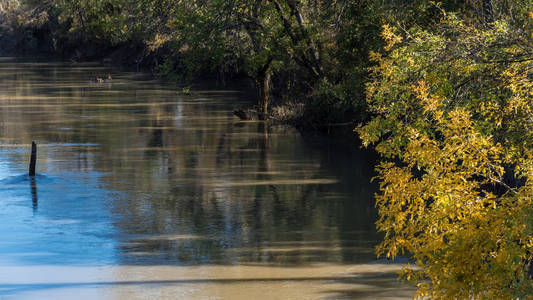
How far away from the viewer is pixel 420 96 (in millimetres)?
9977

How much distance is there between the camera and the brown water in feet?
50.3

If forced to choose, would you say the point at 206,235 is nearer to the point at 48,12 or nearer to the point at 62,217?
the point at 62,217

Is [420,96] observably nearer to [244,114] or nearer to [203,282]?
[203,282]

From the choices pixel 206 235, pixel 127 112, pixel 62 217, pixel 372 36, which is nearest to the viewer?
pixel 206 235

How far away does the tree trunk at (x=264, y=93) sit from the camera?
35.3m

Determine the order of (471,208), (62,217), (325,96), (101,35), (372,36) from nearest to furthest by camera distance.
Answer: (471,208), (62,217), (372,36), (325,96), (101,35)

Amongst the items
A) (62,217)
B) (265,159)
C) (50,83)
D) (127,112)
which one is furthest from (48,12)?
(62,217)

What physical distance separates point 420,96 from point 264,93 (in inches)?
1050

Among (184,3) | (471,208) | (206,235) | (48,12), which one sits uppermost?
(48,12)

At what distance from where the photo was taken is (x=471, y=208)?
880 cm

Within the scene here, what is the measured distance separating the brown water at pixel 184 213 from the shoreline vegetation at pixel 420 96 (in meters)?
1.56

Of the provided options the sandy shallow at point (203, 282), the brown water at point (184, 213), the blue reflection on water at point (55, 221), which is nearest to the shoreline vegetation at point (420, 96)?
the sandy shallow at point (203, 282)

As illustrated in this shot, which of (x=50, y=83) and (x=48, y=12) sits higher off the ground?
(x=48, y=12)

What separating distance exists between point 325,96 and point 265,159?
392cm
